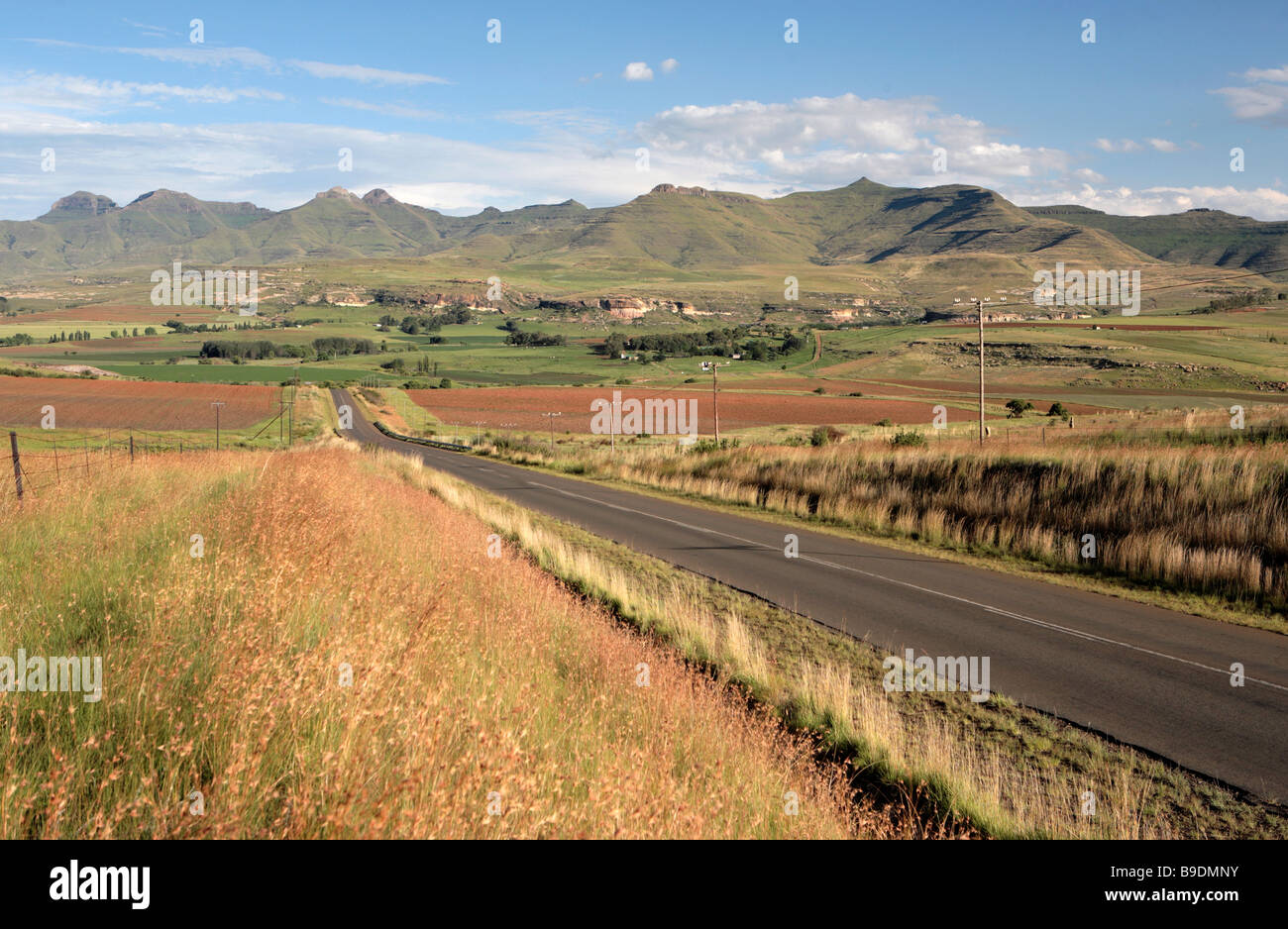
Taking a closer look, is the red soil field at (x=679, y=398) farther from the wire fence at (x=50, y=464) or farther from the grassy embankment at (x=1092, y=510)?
the grassy embankment at (x=1092, y=510)

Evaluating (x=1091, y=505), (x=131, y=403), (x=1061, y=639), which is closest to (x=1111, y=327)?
(x=1091, y=505)

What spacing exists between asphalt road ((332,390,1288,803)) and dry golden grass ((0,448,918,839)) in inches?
130

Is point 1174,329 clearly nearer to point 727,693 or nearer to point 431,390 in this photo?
point 431,390

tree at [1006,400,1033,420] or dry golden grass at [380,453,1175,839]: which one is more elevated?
tree at [1006,400,1033,420]

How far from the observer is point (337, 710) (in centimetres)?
485

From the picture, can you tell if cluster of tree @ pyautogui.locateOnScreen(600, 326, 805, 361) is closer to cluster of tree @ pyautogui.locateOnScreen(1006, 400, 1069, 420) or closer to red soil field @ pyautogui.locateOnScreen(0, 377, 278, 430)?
red soil field @ pyautogui.locateOnScreen(0, 377, 278, 430)

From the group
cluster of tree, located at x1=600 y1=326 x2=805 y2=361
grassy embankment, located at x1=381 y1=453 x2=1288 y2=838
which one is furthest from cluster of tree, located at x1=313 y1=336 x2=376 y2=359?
grassy embankment, located at x1=381 y1=453 x2=1288 y2=838

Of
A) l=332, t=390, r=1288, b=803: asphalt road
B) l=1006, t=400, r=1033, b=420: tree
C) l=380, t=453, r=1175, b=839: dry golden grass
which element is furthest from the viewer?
l=1006, t=400, r=1033, b=420: tree

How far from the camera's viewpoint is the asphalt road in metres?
7.88

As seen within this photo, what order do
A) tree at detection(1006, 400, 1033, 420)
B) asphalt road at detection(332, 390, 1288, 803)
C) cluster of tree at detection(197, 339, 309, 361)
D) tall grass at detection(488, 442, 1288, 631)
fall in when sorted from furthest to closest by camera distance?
1. cluster of tree at detection(197, 339, 309, 361)
2. tree at detection(1006, 400, 1033, 420)
3. tall grass at detection(488, 442, 1288, 631)
4. asphalt road at detection(332, 390, 1288, 803)

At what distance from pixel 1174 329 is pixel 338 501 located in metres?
141

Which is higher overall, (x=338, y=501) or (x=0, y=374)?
(x=0, y=374)
